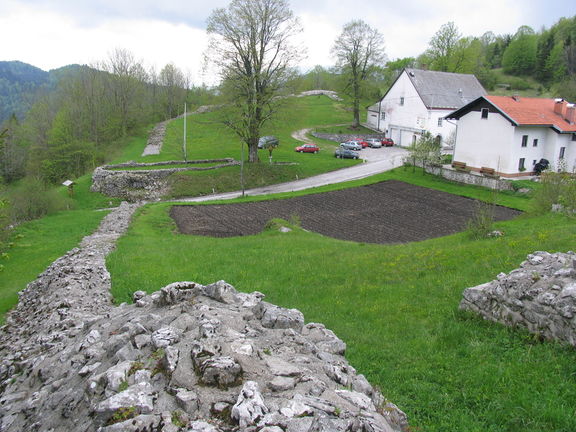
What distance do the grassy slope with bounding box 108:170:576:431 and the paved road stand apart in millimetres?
18399

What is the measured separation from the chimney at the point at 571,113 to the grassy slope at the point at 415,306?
26662 mm

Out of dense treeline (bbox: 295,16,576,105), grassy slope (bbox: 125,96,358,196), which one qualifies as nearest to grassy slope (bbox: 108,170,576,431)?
grassy slope (bbox: 125,96,358,196)

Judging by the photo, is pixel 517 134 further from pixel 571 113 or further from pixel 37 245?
pixel 37 245

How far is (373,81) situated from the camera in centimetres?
7769

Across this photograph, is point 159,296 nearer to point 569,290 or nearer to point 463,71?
point 569,290

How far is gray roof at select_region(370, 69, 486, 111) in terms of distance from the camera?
63219 mm

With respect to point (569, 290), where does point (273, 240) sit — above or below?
below

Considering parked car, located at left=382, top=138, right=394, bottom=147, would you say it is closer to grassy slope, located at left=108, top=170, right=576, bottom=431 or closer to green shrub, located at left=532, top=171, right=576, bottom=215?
green shrub, located at left=532, top=171, right=576, bottom=215

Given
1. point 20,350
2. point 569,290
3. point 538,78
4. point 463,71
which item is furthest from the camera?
point 538,78

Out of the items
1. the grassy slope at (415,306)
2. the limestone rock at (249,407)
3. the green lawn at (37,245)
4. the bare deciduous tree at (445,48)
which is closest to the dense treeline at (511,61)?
the bare deciduous tree at (445,48)

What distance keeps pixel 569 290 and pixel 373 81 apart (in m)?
73.8

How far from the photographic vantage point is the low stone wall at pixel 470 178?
40625 millimetres

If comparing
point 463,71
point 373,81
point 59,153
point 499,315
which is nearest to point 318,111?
point 373,81

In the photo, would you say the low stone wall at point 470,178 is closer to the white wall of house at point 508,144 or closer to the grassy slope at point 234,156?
the white wall of house at point 508,144
